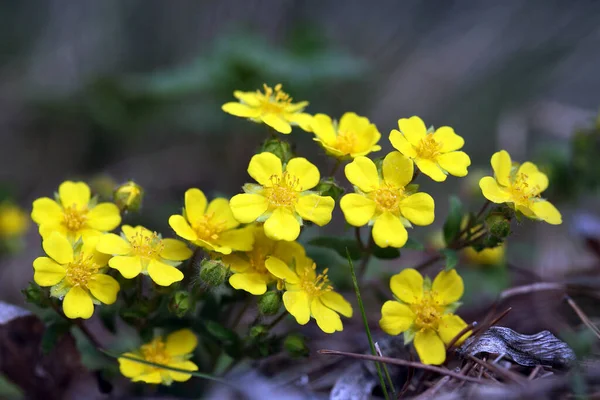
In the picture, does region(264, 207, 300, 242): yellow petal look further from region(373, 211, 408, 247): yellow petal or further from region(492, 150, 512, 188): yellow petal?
region(492, 150, 512, 188): yellow petal

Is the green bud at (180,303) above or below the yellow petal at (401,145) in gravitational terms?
below

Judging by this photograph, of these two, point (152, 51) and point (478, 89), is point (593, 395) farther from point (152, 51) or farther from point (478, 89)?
point (152, 51)

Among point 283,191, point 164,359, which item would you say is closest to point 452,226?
point 283,191

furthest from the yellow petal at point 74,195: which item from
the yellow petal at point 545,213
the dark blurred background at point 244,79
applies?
the dark blurred background at point 244,79

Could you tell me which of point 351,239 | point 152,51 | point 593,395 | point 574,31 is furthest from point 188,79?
point 574,31

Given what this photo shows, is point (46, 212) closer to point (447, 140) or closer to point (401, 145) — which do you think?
point (401, 145)

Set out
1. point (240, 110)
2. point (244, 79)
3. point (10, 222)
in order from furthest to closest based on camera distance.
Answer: point (244, 79)
point (10, 222)
point (240, 110)

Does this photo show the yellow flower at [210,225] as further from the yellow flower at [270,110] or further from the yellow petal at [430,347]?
the yellow petal at [430,347]
